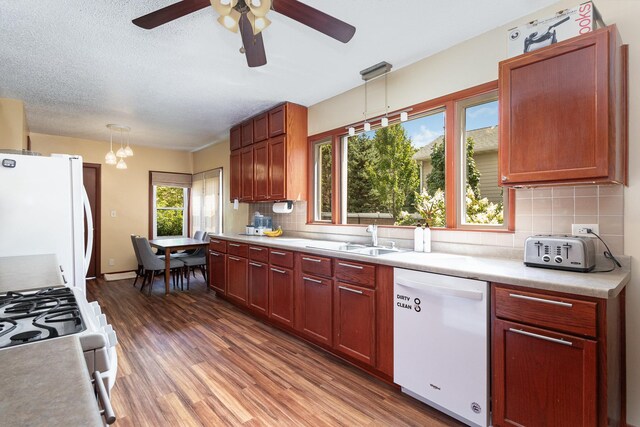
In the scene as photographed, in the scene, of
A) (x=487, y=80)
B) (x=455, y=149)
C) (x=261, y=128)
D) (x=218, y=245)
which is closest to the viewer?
(x=487, y=80)

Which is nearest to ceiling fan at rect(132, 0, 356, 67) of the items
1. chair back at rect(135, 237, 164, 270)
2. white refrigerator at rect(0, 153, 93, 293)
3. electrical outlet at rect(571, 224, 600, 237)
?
white refrigerator at rect(0, 153, 93, 293)

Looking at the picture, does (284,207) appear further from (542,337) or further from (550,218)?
(542,337)

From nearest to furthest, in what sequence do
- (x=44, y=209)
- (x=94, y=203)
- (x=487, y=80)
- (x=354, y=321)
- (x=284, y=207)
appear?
(x=44, y=209) → (x=487, y=80) → (x=354, y=321) → (x=284, y=207) → (x=94, y=203)

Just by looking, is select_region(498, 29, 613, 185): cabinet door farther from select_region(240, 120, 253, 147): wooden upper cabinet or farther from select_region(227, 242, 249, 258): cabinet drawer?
select_region(240, 120, 253, 147): wooden upper cabinet

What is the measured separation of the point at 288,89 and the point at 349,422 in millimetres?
3033

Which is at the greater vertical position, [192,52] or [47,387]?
[192,52]

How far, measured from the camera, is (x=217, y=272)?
4391 millimetres

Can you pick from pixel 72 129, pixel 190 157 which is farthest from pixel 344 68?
pixel 190 157

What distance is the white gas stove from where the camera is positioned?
812 mm

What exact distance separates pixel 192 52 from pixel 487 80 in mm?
2316

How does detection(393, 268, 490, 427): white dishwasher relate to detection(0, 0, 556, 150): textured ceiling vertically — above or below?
below

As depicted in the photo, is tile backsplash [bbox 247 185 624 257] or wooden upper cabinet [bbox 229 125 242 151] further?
wooden upper cabinet [bbox 229 125 242 151]

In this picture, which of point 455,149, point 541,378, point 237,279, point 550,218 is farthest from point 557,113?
point 237,279

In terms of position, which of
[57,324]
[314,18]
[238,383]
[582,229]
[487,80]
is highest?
[314,18]
